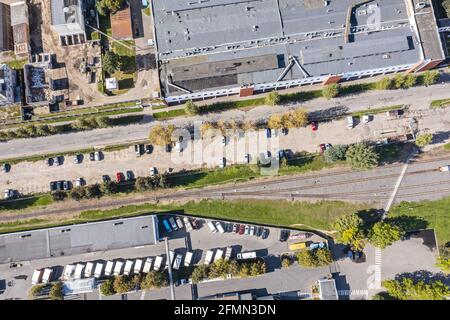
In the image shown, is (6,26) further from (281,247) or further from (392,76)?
(392,76)

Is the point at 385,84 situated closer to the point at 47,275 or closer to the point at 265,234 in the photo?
the point at 265,234

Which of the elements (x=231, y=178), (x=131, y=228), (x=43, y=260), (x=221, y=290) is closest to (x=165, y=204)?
(x=131, y=228)

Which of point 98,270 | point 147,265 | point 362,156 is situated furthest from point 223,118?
point 98,270

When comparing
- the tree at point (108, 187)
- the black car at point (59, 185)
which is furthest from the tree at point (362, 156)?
the black car at point (59, 185)

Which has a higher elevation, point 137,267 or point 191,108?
point 191,108
